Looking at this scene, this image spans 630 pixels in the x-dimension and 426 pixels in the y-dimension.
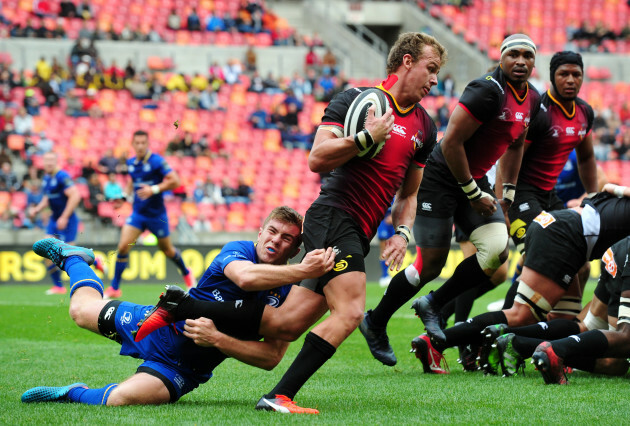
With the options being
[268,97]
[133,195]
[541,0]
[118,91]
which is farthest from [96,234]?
[541,0]

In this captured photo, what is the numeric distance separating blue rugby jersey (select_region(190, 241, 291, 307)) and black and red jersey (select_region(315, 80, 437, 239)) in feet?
1.76

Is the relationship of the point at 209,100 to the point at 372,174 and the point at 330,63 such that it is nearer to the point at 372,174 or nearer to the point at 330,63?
the point at 330,63

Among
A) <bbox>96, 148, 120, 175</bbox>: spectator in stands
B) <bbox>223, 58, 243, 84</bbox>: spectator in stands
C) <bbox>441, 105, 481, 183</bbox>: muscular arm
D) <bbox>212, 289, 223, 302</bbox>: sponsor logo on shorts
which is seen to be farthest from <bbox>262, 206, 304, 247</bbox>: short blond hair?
<bbox>223, 58, 243, 84</bbox>: spectator in stands

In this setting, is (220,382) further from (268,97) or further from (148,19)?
(148,19)

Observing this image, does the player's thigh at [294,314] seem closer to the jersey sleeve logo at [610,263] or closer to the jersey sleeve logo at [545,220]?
the jersey sleeve logo at [545,220]

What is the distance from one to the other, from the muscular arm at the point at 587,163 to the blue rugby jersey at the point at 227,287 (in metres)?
4.05

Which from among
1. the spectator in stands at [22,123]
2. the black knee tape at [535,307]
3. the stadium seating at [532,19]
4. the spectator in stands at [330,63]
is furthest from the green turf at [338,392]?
the stadium seating at [532,19]

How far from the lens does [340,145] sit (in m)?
4.79

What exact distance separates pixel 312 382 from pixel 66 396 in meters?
1.84

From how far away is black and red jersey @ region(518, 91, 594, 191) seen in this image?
25.4ft

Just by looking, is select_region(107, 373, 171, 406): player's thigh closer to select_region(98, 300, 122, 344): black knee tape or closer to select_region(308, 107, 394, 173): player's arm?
select_region(98, 300, 122, 344): black knee tape

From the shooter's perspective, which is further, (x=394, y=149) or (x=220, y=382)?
(x=220, y=382)

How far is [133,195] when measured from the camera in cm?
1307

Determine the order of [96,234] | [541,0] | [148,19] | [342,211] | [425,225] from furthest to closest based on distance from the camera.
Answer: [541,0], [148,19], [96,234], [425,225], [342,211]
